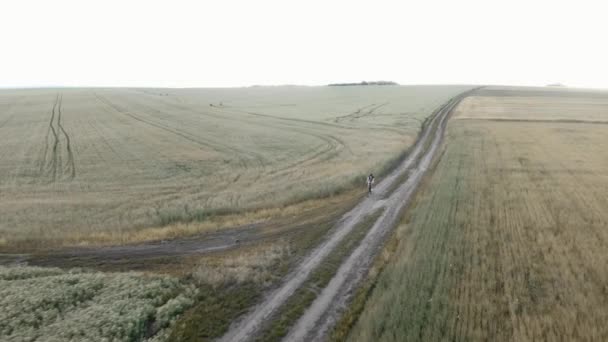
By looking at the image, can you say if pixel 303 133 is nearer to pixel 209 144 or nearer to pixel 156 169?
pixel 209 144

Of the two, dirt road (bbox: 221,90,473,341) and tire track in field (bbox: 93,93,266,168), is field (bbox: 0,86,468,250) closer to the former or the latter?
tire track in field (bbox: 93,93,266,168)

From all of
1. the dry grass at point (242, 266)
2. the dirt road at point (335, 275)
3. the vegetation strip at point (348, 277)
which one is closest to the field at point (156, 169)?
the dirt road at point (335, 275)

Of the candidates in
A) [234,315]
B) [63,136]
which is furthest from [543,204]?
[63,136]

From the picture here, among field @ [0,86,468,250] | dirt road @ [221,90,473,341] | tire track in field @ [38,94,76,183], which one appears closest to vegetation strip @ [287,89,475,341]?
dirt road @ [221,90,473,341]

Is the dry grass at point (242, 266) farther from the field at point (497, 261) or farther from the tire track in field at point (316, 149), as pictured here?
the tire track in field at point (316, 149)

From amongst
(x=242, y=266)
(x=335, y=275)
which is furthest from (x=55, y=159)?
(x=335, y=275)
